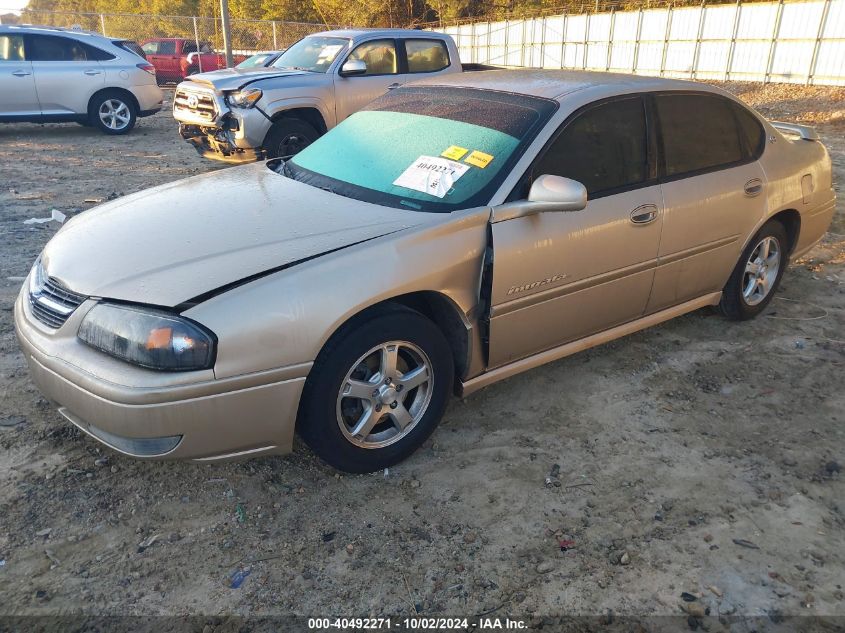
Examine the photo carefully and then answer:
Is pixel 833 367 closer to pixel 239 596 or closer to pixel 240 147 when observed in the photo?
pixel 239 596

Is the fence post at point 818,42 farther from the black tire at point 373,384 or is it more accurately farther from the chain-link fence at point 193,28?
the black tire at point 373,384

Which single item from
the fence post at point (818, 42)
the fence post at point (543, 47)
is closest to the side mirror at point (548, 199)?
the fence post at point (818, 42)

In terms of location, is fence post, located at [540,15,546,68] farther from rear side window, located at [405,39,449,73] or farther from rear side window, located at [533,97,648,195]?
rear side window, located at [533,97,648,195]

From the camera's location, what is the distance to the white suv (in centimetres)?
1053

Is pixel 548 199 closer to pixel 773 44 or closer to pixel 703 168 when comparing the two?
pixel 703 168

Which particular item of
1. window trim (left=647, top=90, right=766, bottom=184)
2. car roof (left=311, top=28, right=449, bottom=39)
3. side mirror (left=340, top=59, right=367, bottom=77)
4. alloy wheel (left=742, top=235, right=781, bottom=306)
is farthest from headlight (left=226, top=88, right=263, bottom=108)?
alloy wheel (left=742, top=235, right=781, bottom=306)

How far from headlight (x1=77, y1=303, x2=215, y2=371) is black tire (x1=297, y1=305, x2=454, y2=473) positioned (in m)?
0.46

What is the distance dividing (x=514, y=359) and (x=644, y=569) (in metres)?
1.21

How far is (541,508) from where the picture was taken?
9.20 ft

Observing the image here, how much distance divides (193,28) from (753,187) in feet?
86.0

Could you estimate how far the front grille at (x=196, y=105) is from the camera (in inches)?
328

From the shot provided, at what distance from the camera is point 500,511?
2779mm

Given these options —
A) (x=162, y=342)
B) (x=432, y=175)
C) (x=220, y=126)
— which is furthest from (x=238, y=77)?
(x=162, y=342)

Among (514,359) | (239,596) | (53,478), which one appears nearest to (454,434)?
(514,359)
